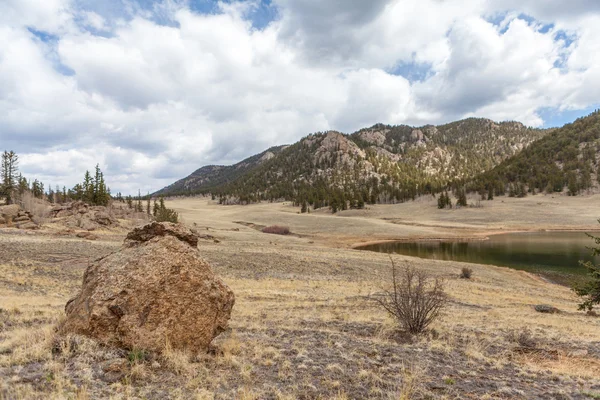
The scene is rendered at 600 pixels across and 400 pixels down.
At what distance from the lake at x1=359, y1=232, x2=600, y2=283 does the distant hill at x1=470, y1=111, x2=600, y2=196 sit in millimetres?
70889

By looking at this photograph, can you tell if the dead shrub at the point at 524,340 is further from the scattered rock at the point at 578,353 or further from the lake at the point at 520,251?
the lake at the point at 520,251

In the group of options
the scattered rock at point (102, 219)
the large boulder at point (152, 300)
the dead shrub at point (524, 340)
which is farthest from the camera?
the scattered rock at point (102, 219)

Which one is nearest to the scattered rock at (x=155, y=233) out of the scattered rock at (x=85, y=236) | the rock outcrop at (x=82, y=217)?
the scattered rock at (x=85, y=236)

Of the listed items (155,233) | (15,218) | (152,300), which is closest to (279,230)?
(15,218)

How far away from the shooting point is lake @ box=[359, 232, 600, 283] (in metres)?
41.8

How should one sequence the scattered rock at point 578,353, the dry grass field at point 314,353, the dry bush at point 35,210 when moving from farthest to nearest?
the dry bush at point 35,210, the scattered rock at point 578,353, the dry grass field at point 314,353

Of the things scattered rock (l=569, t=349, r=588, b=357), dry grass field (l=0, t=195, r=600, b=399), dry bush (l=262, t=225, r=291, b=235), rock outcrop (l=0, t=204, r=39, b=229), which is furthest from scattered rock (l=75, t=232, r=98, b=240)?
scattered rock (l=569, t=349, r=588, b=357)

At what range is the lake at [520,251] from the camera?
137 ft

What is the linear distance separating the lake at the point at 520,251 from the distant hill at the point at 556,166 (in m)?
70.9

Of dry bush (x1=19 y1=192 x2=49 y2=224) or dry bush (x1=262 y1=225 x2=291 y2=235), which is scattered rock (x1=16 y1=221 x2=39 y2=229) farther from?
dry bush (x1=262 y1=225 x2=291 y2=235)

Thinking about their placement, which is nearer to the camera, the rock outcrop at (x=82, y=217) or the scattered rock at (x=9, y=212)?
the scattered rock at (x=9, y=212)

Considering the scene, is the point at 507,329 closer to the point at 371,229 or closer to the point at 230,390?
the point at 230,390

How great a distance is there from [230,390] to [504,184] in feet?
536

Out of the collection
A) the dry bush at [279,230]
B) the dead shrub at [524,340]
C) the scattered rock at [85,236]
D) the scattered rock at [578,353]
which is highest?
the scattered rock at [85,236]
